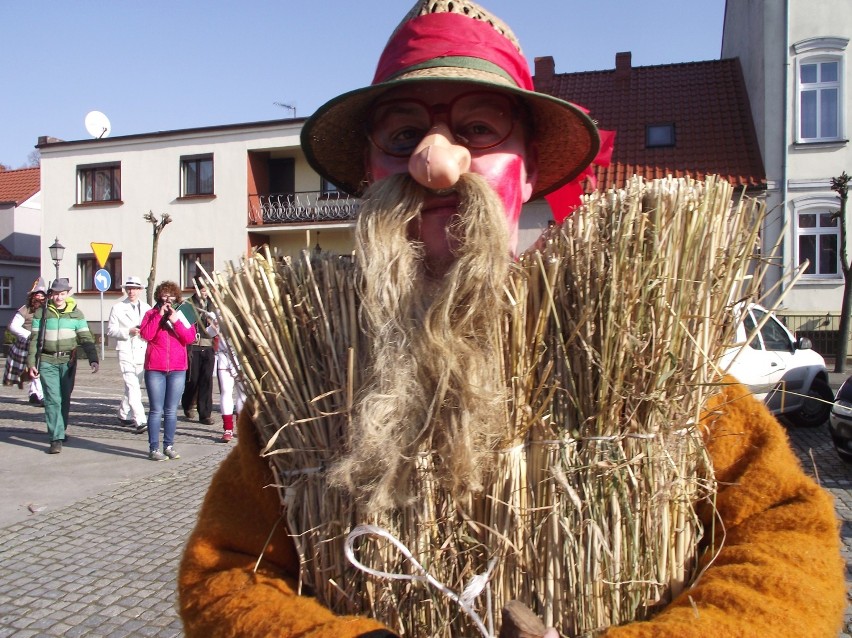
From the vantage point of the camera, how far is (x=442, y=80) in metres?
1.30

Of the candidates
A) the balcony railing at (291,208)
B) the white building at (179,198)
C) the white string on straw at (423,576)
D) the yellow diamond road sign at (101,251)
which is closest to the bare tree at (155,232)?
the yellow diamond road sign at (101,251)

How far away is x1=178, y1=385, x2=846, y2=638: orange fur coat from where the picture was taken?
110 cm

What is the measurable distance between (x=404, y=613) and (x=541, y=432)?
1.28 ft

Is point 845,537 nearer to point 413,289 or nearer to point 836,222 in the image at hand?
point 413,289

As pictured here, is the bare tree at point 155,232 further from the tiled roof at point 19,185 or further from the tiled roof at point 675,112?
the tiled roof at point 19,185

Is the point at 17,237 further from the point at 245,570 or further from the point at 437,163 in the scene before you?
the point at 437,163

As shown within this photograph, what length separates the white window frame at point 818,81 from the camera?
14.6 m

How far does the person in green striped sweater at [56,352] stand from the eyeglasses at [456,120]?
686 centimetres

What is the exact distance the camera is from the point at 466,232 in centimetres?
124

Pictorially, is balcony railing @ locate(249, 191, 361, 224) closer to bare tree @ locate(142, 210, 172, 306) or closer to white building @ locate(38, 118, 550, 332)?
white building @ locate(38, 118, 550, 332)

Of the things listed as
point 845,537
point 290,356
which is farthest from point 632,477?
point 845,537

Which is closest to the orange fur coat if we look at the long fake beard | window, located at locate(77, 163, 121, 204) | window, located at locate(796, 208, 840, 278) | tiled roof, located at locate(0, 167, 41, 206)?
the long fake beard

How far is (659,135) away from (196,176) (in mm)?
12793

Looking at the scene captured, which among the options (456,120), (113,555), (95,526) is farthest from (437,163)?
(95,526)
